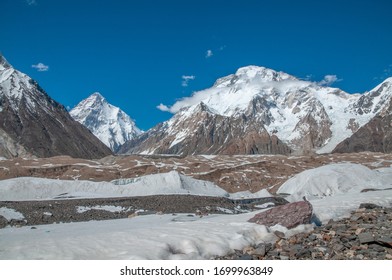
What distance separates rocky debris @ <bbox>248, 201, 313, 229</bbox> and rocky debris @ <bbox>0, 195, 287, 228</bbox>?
12.3 metres

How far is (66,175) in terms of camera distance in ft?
308

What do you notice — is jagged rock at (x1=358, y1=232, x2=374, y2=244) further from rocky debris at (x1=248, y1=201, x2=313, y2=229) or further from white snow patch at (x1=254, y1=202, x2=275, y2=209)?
white snow patch at (x1=254, y1=202, x2=275, y2=209)

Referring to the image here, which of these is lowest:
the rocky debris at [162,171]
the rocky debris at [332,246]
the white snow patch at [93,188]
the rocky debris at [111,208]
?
the rocky debris at [332,246]

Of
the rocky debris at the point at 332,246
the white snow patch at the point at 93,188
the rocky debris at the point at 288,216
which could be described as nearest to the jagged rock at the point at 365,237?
the rocky debris at the point at 332,246

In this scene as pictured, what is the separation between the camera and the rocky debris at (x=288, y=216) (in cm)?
1427

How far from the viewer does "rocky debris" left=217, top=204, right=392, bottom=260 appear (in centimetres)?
1045

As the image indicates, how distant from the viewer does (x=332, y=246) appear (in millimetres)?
11289

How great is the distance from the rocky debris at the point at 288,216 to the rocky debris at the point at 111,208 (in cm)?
1228


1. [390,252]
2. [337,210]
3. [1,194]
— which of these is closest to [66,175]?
[1,194]

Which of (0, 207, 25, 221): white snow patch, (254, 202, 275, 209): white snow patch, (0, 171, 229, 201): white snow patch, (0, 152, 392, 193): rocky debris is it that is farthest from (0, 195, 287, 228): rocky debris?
(0, 152, 392, 193): rocky debris

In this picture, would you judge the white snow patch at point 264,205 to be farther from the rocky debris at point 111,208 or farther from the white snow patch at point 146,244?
the white snow patch at point 146,244

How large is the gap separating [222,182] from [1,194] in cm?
5091

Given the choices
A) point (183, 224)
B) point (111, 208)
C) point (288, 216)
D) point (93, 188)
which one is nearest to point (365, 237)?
point (288, 216)

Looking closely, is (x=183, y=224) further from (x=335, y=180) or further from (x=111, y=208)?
(x=335, y=180)
